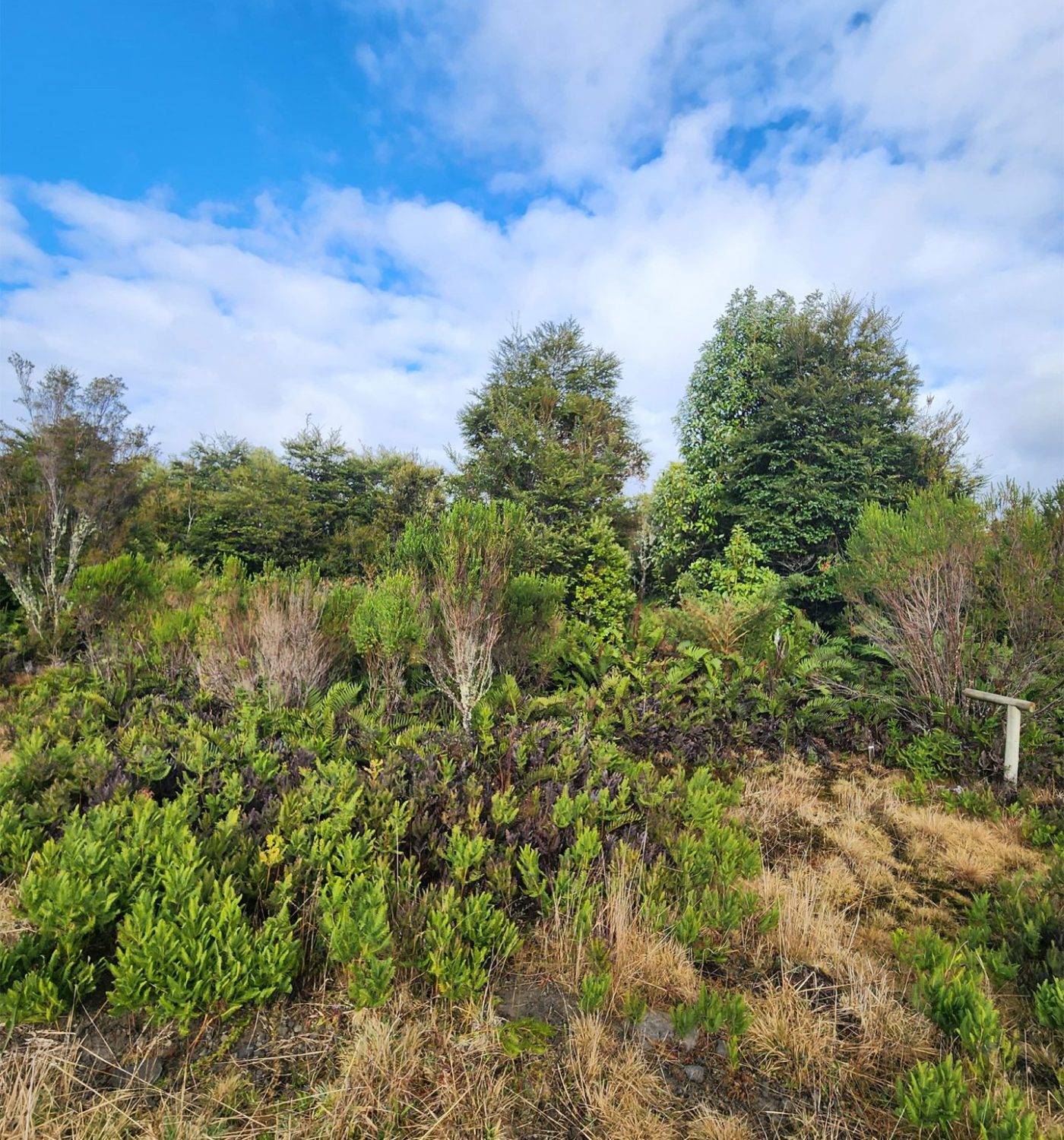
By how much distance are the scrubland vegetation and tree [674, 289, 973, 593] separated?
11.2 ft

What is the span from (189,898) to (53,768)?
169cm

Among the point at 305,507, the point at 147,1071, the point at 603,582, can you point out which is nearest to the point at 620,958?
the point at 147,1071

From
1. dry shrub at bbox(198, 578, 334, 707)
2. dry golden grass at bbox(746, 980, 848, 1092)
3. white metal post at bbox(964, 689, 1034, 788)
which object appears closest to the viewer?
dry golden grass at bbox(746, 980, 848, 1092)

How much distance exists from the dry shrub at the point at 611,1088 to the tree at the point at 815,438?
10.0 meters

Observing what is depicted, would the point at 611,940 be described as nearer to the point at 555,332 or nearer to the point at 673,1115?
the point at 673,1115

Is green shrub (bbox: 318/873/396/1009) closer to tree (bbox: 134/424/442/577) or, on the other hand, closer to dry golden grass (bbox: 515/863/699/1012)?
dry golden grass (bbox: 515/863/699/1012)

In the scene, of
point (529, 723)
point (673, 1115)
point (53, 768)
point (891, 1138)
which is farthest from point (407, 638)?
point (891, 1138)

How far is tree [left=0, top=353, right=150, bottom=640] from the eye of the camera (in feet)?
26.8

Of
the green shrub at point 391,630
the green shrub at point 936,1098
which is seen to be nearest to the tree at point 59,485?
the green shrub at point 391,630

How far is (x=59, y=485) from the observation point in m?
9.14

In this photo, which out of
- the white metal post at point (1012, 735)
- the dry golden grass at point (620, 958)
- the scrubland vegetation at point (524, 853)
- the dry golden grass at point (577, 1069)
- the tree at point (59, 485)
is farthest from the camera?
the tree at point (59, 485)

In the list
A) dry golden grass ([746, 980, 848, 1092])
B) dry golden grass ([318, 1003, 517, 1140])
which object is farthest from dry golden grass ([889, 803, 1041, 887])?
dry golden grass ([318, 1003, 517, 1140])

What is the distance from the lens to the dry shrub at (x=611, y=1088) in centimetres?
154

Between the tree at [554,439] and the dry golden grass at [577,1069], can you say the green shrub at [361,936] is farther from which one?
the tree at [554,439]
